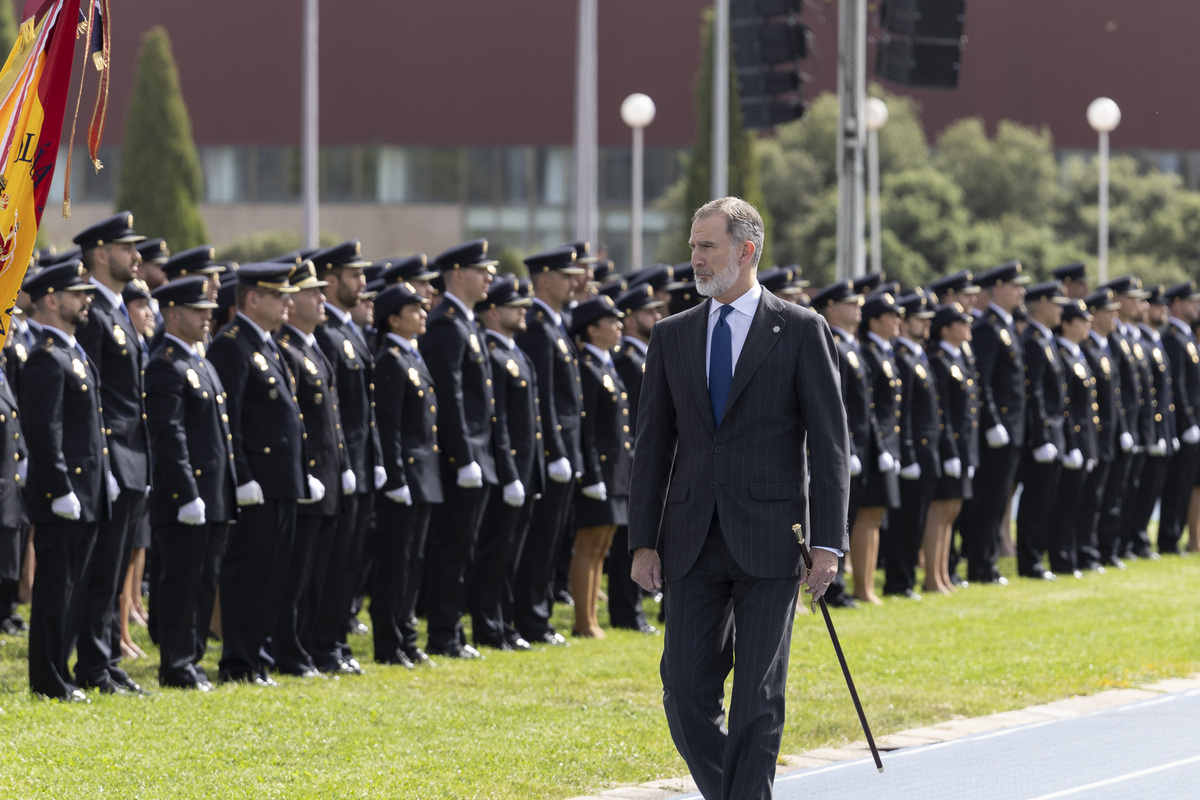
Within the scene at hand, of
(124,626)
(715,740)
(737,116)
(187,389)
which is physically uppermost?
(737,116)

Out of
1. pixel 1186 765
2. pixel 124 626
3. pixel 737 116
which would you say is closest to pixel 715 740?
pixel 1186 765

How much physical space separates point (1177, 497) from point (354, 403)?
962cm

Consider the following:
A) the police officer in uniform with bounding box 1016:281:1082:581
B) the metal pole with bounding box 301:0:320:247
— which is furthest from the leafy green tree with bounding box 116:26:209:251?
the police officer in uniform with bounding box 1016:281:1082:581

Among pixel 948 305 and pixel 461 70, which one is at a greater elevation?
pixel 461 70

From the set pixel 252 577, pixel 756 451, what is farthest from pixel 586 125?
pixel 756 451

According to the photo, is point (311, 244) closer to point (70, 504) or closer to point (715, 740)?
point (70, 504)

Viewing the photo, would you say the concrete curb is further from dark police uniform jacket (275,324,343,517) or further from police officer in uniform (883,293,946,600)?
police officer in uniform (883,293,946,600)

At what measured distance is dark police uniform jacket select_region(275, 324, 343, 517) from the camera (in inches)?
371

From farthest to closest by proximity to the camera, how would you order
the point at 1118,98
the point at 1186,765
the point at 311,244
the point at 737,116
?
the point at 1118,98 → the point at 737,116 → the point at 311,244 → the point at 1186,765

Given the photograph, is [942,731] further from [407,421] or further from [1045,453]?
[1045,453]

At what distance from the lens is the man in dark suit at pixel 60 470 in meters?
8.45

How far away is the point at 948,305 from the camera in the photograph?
1408 cm

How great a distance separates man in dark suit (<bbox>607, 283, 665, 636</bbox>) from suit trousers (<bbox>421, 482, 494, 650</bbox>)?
139 cm

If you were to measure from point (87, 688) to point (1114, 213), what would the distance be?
3918cm
